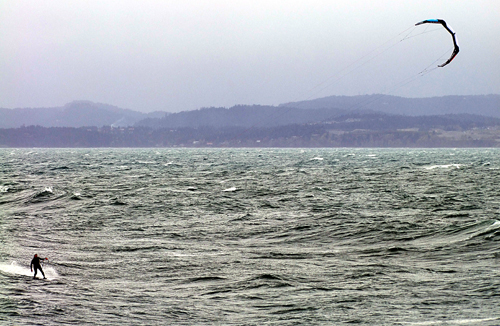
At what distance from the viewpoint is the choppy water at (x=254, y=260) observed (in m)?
18.2

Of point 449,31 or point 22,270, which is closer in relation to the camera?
point 22,270

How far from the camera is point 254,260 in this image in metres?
25.8

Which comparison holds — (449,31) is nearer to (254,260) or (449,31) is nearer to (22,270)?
(254,260)

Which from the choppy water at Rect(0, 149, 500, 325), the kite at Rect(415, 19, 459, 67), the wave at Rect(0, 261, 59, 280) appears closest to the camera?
the choppy water at Rect(0, 149, 500, 325)

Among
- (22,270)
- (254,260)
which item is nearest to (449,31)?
(254,260)

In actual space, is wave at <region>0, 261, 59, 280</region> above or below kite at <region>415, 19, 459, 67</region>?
below

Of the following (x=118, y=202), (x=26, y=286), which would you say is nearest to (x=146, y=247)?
(x=26, y=286)

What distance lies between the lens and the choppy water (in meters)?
18.2

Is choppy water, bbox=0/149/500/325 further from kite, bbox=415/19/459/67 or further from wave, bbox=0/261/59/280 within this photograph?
kite, bbox=415/19/459/67

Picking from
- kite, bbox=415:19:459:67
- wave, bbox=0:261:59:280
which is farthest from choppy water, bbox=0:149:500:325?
kite, bbox=415:19:459:67

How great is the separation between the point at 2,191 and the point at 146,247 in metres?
34.1

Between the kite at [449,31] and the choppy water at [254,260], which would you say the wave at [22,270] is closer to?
the choppy water at [254,260]

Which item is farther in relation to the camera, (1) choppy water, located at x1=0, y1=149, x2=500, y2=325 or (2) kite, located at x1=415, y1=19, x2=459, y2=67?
(2) kite, located at x1=415, y1=19, x2=459, y2=67

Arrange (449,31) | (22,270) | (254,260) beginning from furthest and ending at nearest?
(449,31), (254,260), (22,270)
